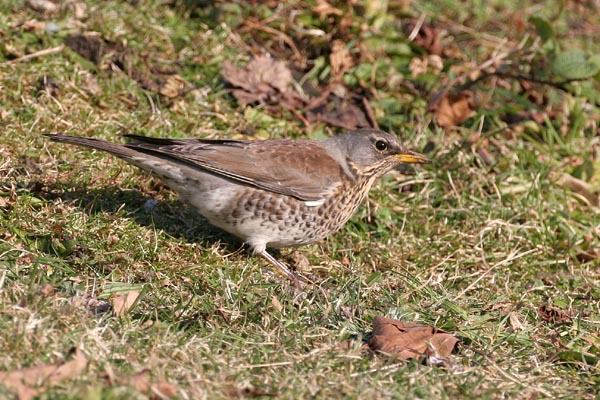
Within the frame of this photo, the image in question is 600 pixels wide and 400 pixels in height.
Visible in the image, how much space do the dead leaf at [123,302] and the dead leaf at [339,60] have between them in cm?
401

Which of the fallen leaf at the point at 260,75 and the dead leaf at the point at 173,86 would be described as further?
the fallen leaf at the point at 260,75

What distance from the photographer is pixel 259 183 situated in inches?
240

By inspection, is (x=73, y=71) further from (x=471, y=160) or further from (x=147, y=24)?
(x=471, y=160)

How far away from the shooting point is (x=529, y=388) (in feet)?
Result: 14.3

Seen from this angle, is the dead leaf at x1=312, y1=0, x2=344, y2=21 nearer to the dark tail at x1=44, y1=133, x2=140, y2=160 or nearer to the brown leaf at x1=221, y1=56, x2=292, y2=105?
the brown leaf at x1=221, y1=56, x2=292, y2=105

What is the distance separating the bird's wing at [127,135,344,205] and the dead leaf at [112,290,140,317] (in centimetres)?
131

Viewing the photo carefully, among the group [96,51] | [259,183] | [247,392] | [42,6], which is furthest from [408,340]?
[42,6]

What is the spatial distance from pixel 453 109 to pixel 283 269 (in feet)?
9.05

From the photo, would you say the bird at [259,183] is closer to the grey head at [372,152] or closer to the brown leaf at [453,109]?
the grey head at [372,152]

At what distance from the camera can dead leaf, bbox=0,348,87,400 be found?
357cm

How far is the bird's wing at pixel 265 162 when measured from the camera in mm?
5941

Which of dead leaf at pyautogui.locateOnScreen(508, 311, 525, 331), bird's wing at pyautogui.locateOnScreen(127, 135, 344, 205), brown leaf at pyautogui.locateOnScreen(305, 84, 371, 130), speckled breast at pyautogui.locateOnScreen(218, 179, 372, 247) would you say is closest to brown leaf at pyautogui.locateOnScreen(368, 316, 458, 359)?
dead leaf at pyautogui.locateOnScreen(508, 311, 525, 331)

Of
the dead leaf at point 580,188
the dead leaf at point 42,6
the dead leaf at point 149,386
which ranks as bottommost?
the dead leaf at point 580,188

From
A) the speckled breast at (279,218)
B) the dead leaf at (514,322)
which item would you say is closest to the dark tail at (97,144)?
the speckled breast at (279,218)
